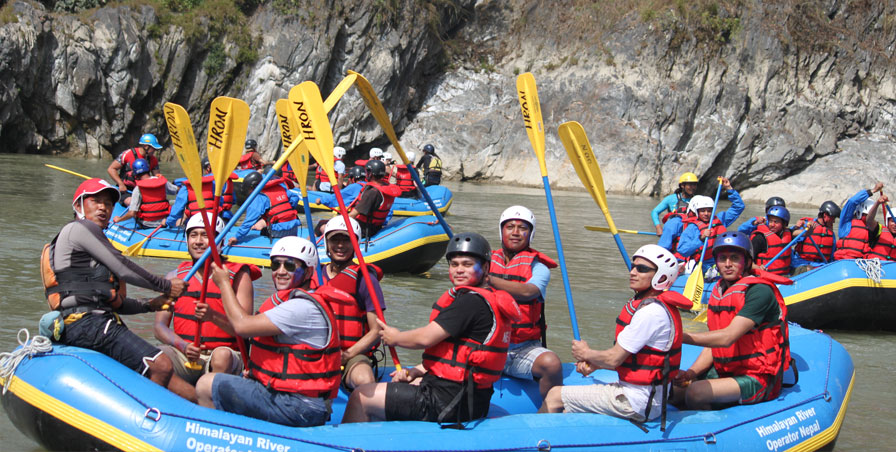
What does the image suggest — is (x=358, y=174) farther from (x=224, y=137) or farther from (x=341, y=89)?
(x=224, y=137)

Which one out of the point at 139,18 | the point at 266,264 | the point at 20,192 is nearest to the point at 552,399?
the point at 266,264

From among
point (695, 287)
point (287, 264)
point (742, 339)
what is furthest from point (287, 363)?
point (695, 287)

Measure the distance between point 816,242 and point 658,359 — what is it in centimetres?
637

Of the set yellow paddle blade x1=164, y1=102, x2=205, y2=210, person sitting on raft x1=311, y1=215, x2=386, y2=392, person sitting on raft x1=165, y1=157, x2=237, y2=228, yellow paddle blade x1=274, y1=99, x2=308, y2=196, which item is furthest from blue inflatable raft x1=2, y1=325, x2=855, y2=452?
person sitting on raft x1=165, y1=157, x2=237, y2=228

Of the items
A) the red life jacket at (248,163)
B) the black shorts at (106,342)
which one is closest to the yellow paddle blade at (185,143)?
the black shorts at (106,342)

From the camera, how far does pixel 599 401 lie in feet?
14.9

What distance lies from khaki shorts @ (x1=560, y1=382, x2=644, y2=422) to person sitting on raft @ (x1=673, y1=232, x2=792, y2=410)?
0.60 meters

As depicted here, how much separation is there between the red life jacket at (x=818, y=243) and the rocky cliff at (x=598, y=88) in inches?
722

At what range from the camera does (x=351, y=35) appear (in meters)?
30.1

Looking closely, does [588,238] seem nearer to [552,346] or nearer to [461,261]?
[552,346]

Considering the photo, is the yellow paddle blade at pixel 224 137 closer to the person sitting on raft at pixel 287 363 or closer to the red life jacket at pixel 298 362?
the person sitting on raft at pixel 287 363

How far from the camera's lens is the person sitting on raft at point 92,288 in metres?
4.39

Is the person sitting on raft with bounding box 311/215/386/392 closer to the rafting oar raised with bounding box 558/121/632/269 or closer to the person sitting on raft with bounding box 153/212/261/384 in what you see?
the person sitting on raft with bounding box 153/212/261/384

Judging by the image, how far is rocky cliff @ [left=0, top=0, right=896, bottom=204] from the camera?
28.3 meters
